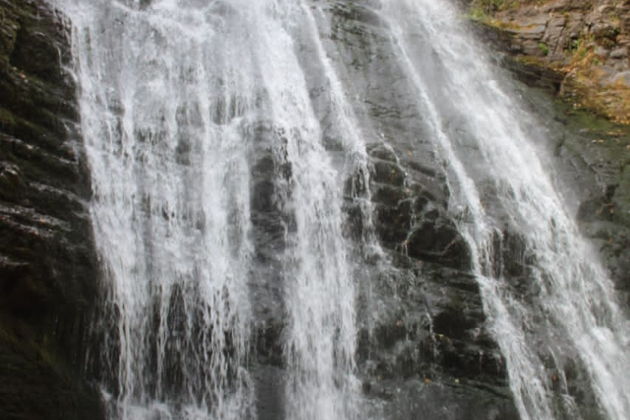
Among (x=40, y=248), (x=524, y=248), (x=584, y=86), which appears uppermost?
(x=584, y=86)

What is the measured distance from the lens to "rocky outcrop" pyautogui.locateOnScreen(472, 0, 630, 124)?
11133 millimetres

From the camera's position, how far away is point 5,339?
4.88m

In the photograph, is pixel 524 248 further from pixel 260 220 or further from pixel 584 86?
pixel 584 86

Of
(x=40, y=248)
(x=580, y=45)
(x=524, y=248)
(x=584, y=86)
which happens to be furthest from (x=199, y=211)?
(x=580, y=45)

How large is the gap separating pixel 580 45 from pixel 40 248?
1129 cm

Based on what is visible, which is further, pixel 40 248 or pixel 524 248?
pixel 524 248

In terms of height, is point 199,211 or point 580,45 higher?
point 580,45

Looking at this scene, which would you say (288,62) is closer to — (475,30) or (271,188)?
(271,188)

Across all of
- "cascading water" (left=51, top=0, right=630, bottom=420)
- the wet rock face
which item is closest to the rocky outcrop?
"cascading water" (left=51, top=0, right=630, bottom=420)

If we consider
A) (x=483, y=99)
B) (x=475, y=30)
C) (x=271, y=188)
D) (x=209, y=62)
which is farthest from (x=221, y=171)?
(x=475, y=30)

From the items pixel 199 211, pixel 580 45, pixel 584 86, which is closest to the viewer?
pixel 199 211

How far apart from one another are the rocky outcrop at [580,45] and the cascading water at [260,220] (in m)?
2.09

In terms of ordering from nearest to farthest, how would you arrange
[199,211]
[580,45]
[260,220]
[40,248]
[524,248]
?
[40,248]
[199,211]
[260,220]
[524,248]
[580,45]

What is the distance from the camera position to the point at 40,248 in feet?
17.8
